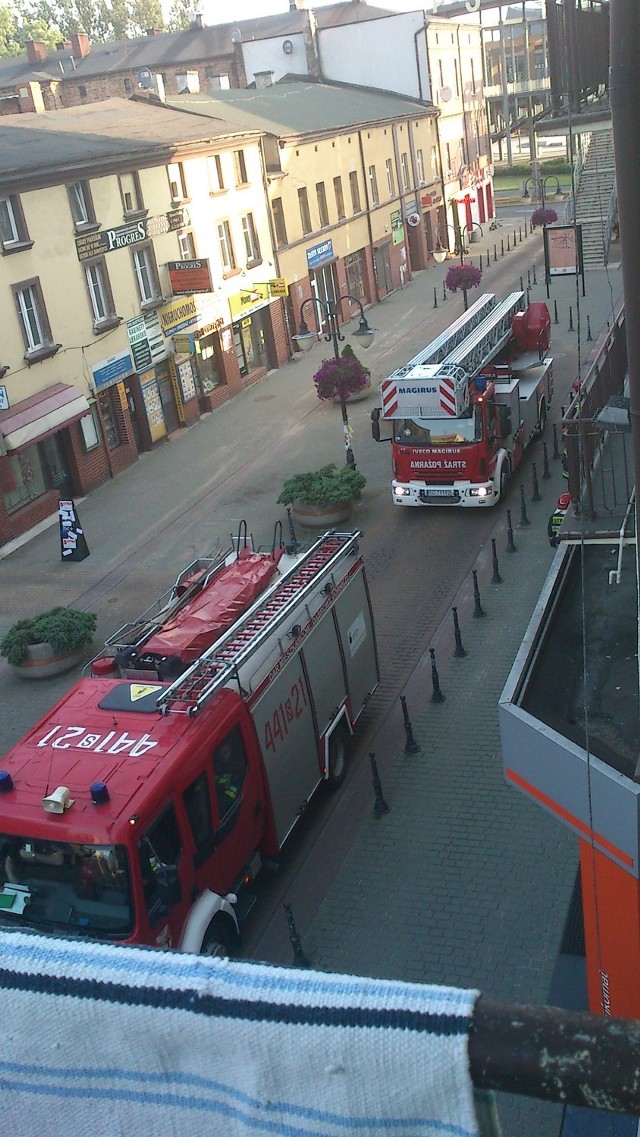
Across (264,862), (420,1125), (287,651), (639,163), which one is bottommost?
(264,862)

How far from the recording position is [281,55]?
56.8 metres

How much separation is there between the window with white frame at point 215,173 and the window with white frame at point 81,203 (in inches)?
292

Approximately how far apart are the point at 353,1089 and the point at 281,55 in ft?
206

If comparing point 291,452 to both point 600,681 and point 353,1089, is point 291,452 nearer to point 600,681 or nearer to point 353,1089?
point 600,681

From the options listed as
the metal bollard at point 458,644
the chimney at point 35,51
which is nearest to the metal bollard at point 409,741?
the metal bollard at point 458,644

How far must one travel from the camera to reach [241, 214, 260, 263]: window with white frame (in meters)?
35.8

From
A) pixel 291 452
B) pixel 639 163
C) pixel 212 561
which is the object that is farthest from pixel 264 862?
pixel 291 452

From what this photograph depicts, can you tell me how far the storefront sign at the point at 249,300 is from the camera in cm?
3422

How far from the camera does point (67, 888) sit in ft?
27.6

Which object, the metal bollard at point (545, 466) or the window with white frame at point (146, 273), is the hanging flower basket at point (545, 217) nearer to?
the window with white frame at point (146, 273)

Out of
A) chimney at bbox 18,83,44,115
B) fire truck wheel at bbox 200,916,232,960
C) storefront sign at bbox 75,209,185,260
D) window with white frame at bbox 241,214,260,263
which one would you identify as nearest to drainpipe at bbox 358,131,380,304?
window with white frame at bbox 241,214,260,263

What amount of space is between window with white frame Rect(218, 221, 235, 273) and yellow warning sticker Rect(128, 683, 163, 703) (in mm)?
26823

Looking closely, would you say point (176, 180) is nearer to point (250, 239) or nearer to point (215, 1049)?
point (250, 239)

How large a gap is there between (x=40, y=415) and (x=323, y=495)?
760 centimetres
